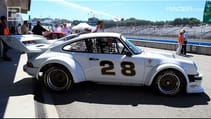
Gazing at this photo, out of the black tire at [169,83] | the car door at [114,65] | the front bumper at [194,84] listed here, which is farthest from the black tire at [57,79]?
the front bumper at [194,84]

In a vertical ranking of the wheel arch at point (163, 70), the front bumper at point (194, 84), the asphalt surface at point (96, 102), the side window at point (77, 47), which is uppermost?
the side window at point (77, 47)

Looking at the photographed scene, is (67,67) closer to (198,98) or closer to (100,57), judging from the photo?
(100,57)

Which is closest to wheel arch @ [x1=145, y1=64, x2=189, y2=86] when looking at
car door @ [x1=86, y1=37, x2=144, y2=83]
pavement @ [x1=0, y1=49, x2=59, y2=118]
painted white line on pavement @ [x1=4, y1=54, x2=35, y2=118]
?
car door @ [x1=86, y1=37, x2=144, y2=83]

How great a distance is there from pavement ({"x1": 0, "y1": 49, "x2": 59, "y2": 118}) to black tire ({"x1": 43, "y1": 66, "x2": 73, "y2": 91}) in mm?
302

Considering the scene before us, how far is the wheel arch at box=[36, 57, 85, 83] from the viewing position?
7.54 metres

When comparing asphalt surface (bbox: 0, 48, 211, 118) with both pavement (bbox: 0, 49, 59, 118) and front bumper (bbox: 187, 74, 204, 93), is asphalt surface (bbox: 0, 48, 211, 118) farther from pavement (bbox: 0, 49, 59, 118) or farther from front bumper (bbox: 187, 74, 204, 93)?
front bumper (bbox: 187, 74, 204, 93)

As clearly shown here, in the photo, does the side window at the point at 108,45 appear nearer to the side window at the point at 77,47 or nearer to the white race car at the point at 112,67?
the white race car at the point at 112,67

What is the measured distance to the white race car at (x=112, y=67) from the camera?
7484mm

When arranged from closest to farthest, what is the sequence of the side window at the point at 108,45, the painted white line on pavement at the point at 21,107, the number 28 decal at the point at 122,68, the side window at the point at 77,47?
1. the painted white line on pavement at the point at 21,107
2. the number 28 decal at the point at 122,68
3. the side window at the point at 108,45
4. the side window at the point at 77,47

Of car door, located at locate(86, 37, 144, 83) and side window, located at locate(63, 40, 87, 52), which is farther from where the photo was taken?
side window, located at locate(63, 40, 87, 52)

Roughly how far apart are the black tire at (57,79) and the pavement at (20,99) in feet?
0.99

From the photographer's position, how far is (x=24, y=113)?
602 centimetres

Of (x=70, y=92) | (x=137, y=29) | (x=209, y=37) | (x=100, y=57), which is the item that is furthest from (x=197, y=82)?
(x=137, y=29)

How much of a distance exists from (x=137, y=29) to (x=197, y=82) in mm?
48936
